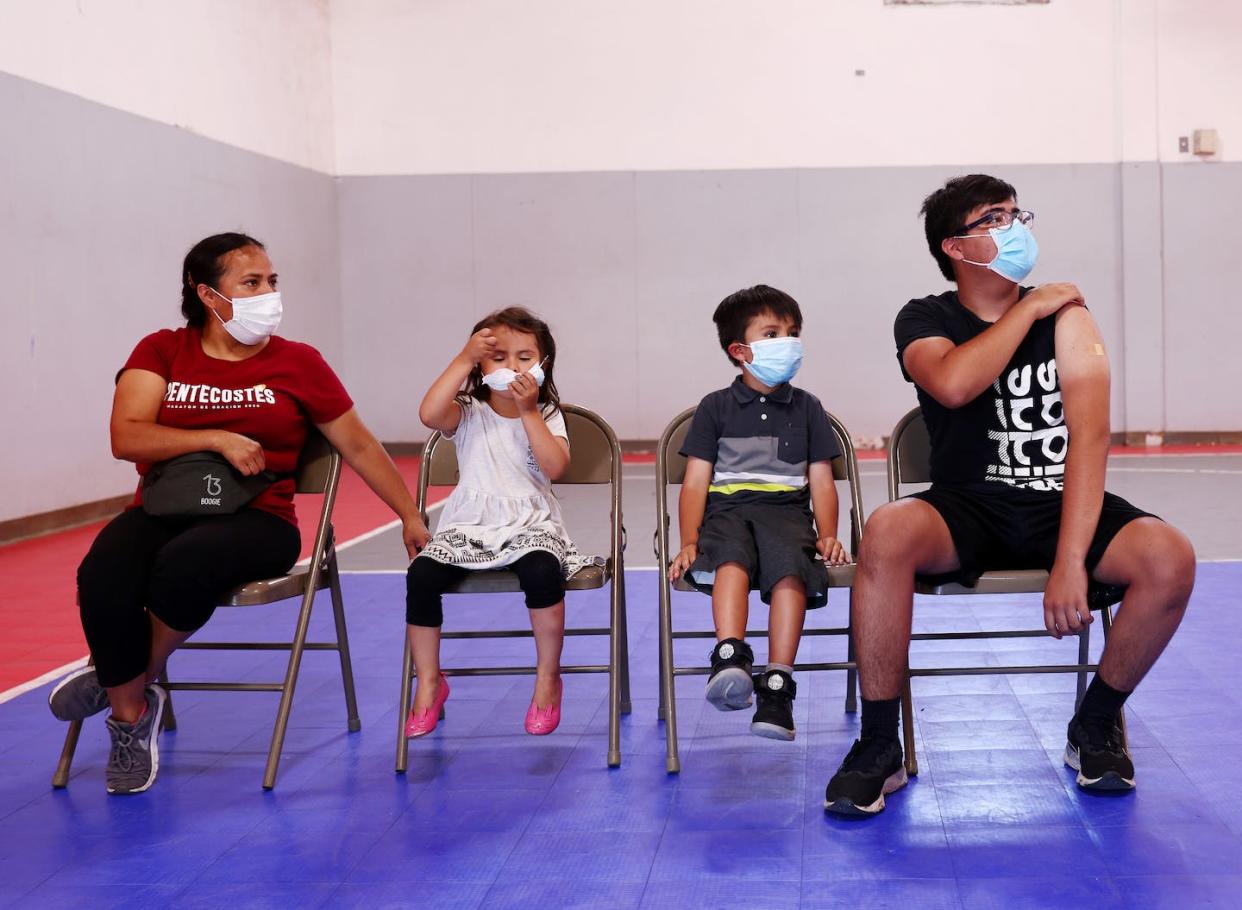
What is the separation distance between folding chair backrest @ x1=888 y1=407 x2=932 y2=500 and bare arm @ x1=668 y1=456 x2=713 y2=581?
48cm

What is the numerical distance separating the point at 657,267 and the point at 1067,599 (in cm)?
896

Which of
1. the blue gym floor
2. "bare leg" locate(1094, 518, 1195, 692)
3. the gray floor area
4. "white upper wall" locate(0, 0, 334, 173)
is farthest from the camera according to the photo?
"white upper wall" locate(0, 0, 334, 173)

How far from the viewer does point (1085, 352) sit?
2.84 meters

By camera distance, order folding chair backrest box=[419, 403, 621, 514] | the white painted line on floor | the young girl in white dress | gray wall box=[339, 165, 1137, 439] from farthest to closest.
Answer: gray wall box=[339, 165, 1137, 439], the white painted line on floor, folding chair backrest box=[419, 403, 621, 514], the young girl in white dress

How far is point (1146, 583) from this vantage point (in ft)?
8.91

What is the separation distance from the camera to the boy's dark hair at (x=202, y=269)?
3334mm

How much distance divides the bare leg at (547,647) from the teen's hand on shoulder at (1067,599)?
1.13 m

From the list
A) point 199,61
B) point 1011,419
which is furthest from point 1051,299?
point 199,61

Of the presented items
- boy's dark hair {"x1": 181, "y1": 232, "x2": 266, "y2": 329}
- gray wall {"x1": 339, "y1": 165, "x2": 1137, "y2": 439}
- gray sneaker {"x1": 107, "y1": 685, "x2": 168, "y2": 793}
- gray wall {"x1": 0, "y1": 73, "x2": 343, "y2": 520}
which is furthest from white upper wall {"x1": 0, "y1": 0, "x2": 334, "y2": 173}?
gray sneaker {"x1": 107, "y1": 685, "x2": 168, "y2": 793}

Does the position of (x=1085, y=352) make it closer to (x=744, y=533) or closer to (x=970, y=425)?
(x=970, y=425)

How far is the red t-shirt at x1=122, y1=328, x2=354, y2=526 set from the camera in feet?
→ 10.7

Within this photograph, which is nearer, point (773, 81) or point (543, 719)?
point (543, 719)

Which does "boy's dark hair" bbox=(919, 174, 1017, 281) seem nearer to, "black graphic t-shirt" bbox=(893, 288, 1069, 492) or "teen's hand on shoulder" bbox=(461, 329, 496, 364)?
"black graphic t-shirt" bbox=(893, 288, 1069, 492)

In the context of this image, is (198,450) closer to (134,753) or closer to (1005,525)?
(134,753)
